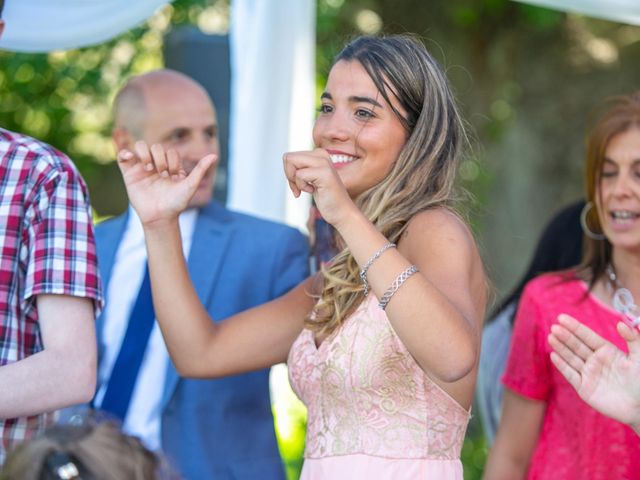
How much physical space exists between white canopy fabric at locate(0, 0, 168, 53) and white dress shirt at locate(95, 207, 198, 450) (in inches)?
24.5

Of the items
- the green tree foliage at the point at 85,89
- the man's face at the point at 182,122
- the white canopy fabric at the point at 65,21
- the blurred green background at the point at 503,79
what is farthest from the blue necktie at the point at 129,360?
the blurred green background at the point at 503,79

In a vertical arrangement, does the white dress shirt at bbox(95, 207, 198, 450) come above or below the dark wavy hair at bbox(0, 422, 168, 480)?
below

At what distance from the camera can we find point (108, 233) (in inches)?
147

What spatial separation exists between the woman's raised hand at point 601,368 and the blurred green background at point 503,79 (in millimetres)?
3846

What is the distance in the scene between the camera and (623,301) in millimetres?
3088

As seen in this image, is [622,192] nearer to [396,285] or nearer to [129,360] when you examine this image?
[396,285]

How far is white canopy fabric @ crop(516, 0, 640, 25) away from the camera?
144 inches

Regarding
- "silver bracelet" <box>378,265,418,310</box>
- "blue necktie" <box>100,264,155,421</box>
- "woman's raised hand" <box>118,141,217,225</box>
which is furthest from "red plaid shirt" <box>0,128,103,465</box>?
"blue necktie" <box>100,264,155,421</box>

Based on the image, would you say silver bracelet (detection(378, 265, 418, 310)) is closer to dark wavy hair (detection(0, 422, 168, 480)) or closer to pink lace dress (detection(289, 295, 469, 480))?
pink lace dress (detection(289, 295, 469, 480))

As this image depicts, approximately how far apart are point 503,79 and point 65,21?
11.1ft

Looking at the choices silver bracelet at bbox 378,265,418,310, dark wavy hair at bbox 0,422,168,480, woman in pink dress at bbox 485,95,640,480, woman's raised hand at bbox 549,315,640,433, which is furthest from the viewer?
woman in pink dress at bbox 485,95,640,480

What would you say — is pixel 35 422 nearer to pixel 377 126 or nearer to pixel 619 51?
pixel 377 126

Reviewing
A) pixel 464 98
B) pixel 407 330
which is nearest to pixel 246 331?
pixel 407 330

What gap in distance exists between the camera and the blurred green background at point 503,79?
20.7 feet
